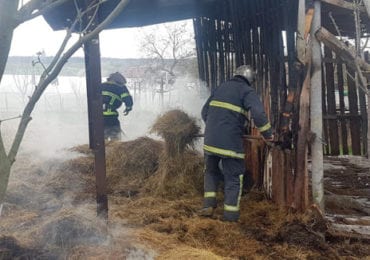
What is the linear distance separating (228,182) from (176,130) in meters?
1.39

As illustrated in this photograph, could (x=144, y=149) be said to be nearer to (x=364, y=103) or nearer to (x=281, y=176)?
(x=281, y=176)

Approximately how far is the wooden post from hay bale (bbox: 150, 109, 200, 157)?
7.44 feet

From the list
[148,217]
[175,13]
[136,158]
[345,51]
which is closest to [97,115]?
[148,217]

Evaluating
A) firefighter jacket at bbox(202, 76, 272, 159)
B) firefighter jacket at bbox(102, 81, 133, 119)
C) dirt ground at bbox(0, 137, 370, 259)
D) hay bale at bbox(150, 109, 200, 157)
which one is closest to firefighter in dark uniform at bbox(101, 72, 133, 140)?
firefighter jacket at bbox(102, 81, 133, 119)

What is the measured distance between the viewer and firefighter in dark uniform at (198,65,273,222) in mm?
4902

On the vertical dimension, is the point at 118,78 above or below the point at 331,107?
above

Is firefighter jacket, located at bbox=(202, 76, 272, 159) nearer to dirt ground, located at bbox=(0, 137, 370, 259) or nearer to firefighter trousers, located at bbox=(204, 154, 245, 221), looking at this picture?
firefighter trousers, located at bbox=(204, 154, 245, 221)

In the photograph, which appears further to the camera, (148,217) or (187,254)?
(148,217)

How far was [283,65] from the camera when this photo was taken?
498cm

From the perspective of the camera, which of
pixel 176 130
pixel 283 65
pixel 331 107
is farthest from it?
pixel 331 107

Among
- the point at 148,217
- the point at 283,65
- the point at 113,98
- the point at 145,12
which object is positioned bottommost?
the point at 148,217

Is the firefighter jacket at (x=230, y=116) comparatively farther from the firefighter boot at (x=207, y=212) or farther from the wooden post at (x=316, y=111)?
the wooden post at (x=316, y=111)

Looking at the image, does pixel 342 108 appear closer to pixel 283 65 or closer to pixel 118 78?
pixel 283 65

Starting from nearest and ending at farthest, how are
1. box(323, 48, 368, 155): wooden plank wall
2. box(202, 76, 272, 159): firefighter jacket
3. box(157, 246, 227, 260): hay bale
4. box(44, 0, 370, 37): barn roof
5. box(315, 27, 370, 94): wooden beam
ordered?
1. box(157, 246, 227, 260): hay bale
2. box(315, 27, 370, 94): wooden beam
3. box(202, 76, 272, 159): firefighter jacket
4. box(44, 0, 370, 37): barn roof
5. box(323, 48, 368, 155): wooden plank wall
